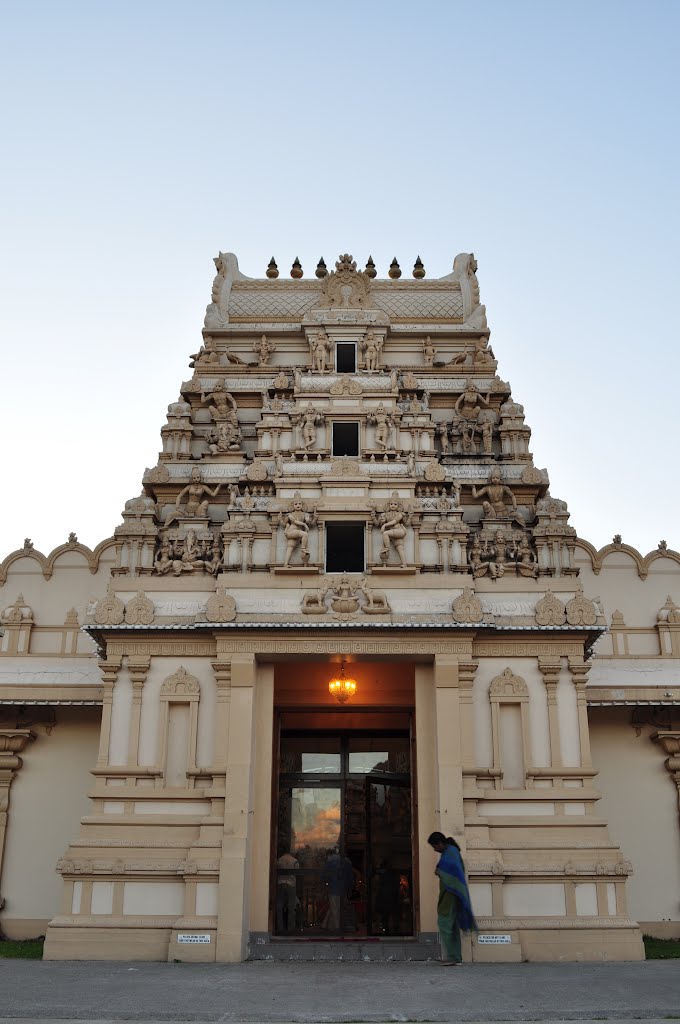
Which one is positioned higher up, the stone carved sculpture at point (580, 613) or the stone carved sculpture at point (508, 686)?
the stone carved sculpture at point (580, 613)

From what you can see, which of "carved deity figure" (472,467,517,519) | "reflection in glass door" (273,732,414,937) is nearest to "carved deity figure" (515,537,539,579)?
"carved deity figure" (472,467,517,519)

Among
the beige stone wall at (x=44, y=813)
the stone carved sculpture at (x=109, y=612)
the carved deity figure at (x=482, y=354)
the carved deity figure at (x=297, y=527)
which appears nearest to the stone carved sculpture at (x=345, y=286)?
the carved deity figure at (x=482, y=354)

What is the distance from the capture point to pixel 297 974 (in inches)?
595

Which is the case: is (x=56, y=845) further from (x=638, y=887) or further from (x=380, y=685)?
(x=638, y=887)

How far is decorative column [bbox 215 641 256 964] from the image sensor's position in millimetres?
17000

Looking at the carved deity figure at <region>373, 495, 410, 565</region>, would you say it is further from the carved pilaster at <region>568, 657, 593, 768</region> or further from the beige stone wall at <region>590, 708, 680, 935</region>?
the beige stone wall at <region>590, 708, 680, 935</region>

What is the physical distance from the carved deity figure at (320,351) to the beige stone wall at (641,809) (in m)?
10.8

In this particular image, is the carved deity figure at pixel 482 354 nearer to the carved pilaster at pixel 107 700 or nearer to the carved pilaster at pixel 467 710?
the carved pilaster at pixel 467 710

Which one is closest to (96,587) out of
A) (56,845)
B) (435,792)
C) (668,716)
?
(56,845)

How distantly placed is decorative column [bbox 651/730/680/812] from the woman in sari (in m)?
8.85

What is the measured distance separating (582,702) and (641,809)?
18.3ft

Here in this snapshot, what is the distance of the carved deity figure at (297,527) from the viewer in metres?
20.3

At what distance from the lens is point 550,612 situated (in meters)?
Answer: 19.5

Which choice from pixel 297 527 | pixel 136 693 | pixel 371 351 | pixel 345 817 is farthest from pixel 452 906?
pixel 371 351
